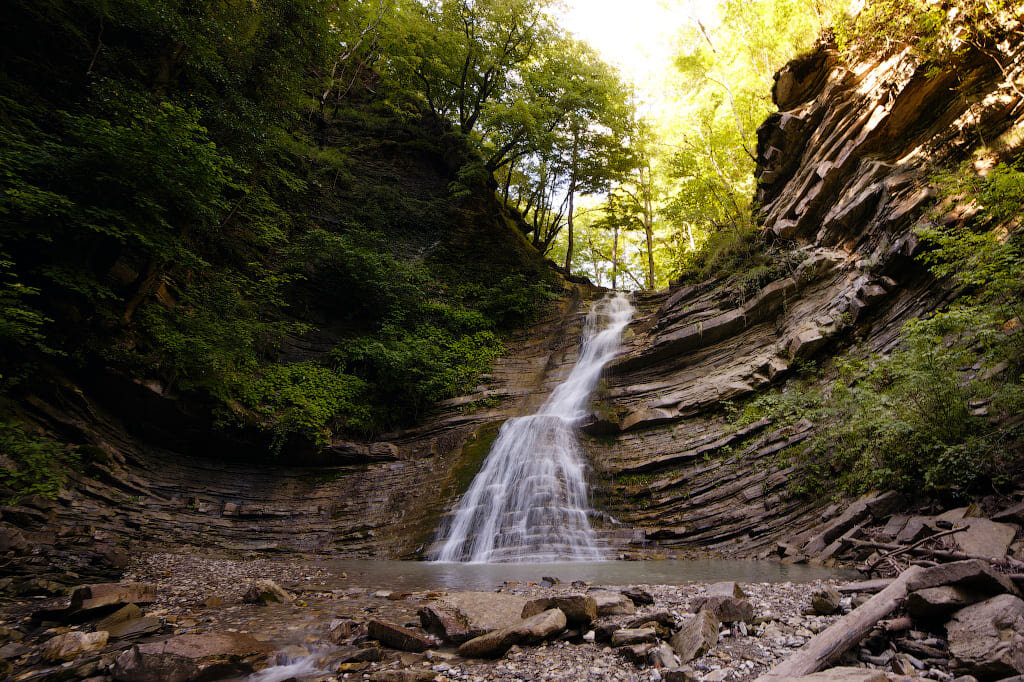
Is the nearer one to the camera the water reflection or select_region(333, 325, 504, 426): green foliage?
the water reflection

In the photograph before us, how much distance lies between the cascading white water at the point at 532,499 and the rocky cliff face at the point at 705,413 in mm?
571

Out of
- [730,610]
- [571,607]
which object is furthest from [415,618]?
[730,610]

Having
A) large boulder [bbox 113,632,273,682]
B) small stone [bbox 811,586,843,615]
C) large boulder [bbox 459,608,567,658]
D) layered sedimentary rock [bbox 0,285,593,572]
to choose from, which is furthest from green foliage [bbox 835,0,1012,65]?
large boulder [bbox 113,632,273,682]

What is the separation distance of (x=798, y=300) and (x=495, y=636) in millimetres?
11700

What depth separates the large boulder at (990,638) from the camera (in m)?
2.24

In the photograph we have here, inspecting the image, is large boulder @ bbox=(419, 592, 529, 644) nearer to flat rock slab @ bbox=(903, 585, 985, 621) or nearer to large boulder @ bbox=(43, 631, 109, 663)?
large boulder @ bbox=(43, 631, 109, 663)

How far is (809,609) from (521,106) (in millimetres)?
20942

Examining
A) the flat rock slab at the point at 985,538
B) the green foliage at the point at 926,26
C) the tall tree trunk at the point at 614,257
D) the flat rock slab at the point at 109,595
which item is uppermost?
the tall tree trunk at the point at 614,257

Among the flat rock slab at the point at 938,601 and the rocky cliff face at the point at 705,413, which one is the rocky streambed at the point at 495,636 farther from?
the rocky cliff face at the point at 705,413

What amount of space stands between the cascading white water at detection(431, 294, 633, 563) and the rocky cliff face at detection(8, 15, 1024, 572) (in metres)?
0.57

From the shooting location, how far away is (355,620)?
13.8 ft

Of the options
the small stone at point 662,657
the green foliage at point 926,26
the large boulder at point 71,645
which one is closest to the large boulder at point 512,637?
the small stone at point 662,657

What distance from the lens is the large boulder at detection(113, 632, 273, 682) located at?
2834 millimetres

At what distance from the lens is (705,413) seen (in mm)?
10969
